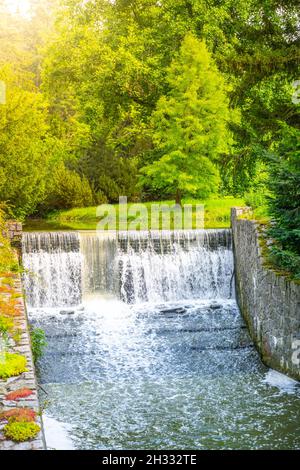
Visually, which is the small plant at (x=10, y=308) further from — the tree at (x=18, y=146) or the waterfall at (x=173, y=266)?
the tree at (x=18, y=146)

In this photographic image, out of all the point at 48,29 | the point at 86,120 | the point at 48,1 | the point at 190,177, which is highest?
the point at 48,1

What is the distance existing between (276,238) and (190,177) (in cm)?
926

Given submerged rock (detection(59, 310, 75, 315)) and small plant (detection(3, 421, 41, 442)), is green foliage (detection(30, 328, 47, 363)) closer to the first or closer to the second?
submerged rock (detection(59, 310, 75, 315))

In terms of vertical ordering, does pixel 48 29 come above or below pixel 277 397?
above

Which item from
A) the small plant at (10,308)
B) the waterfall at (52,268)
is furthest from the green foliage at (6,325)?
the waterfall at (52,268)

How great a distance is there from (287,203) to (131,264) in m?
6.47

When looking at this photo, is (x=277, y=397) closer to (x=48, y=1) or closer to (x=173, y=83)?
(x=173, y=83)

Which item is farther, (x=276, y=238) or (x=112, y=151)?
(x=112, y=151)

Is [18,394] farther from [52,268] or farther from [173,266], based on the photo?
[173,266]

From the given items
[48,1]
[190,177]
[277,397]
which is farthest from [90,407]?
[48,1]

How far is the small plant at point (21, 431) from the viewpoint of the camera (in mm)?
6730

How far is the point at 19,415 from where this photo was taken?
7.12m

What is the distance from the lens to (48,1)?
50125mm

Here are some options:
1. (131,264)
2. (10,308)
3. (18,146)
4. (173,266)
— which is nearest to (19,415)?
(10,308)
